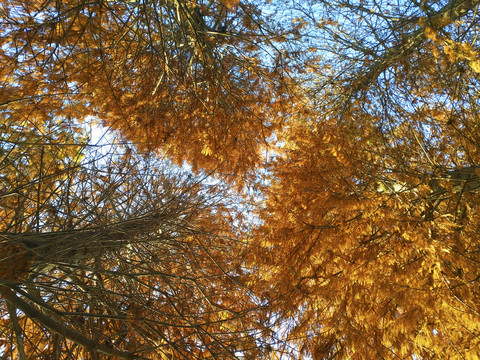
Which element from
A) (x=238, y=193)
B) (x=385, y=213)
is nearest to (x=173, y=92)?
(x=238, y=193)

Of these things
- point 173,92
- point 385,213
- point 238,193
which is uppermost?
point 173,92

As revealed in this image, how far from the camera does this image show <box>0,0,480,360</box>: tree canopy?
270cm

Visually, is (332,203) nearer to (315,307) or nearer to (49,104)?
(315,307)

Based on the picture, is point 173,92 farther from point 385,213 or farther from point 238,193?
point 385,213

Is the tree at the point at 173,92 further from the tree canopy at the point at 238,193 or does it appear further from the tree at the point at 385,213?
the tree at the point at 385,213

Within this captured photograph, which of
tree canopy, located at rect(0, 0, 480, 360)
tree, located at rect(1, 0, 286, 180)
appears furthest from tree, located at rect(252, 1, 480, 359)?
tree, located at rect(1, 0, 286, 180)

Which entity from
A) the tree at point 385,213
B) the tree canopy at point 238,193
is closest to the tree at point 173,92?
the tree canopy at point 238,193

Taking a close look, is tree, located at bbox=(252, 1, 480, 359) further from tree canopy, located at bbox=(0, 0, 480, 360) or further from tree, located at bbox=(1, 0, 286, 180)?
tree, located at bbox=(1, 0, 286, 180)

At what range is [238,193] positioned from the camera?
760 cm

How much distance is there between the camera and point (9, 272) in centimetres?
221

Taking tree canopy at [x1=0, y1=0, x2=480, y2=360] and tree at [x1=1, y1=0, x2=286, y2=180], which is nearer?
tree canopy at [x1=0, y1=0, x2=480, y2=360]

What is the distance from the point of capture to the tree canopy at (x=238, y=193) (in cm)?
270

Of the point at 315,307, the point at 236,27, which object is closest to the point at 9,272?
the point at 315,307

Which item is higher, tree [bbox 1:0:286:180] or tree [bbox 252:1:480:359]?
tree [bbox 1:0:286:180]
